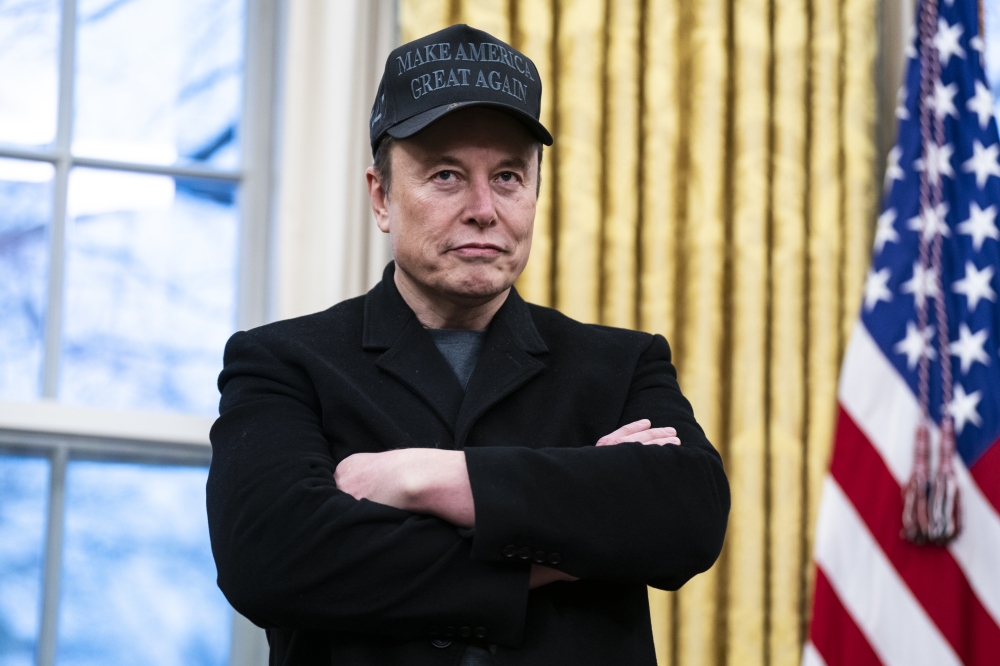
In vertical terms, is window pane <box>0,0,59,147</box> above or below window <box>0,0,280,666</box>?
above

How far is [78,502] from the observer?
7.54 ft

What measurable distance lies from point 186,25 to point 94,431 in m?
0.96

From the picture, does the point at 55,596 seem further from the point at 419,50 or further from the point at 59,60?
the point at 419,50

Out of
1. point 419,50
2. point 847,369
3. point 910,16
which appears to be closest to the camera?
point 419,50

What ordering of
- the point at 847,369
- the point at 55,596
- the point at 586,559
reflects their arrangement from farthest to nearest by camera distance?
1. the point at 847,369
2. the point at 55,596
3. the point at 586,559

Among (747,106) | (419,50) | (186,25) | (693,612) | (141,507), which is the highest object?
(186,25)

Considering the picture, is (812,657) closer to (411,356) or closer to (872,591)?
(872,591)

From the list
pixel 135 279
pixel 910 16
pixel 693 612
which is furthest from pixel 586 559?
pixel 910 16

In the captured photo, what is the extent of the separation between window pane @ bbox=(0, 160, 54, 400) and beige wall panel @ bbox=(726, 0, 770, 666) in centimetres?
150

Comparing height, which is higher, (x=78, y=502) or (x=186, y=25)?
(x=186, y=25)

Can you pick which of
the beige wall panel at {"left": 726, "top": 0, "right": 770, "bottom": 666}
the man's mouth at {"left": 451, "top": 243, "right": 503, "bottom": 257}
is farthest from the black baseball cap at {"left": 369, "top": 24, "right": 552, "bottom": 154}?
the beige wall panel at {"left": 726, "top": 0, "right": 770, "bottom": 666}

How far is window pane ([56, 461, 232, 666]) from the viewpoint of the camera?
2.27 meters

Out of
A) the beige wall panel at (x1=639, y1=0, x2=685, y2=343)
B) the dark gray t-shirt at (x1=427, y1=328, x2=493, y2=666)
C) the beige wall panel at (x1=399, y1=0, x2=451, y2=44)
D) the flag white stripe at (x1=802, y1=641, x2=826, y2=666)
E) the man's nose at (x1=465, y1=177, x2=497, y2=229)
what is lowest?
the flag white stripe at (x1=802, y1=641, x2=826, y2=666)

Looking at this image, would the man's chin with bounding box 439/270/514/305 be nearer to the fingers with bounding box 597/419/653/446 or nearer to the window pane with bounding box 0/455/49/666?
the fingers with bounding box 597/419/653/446
